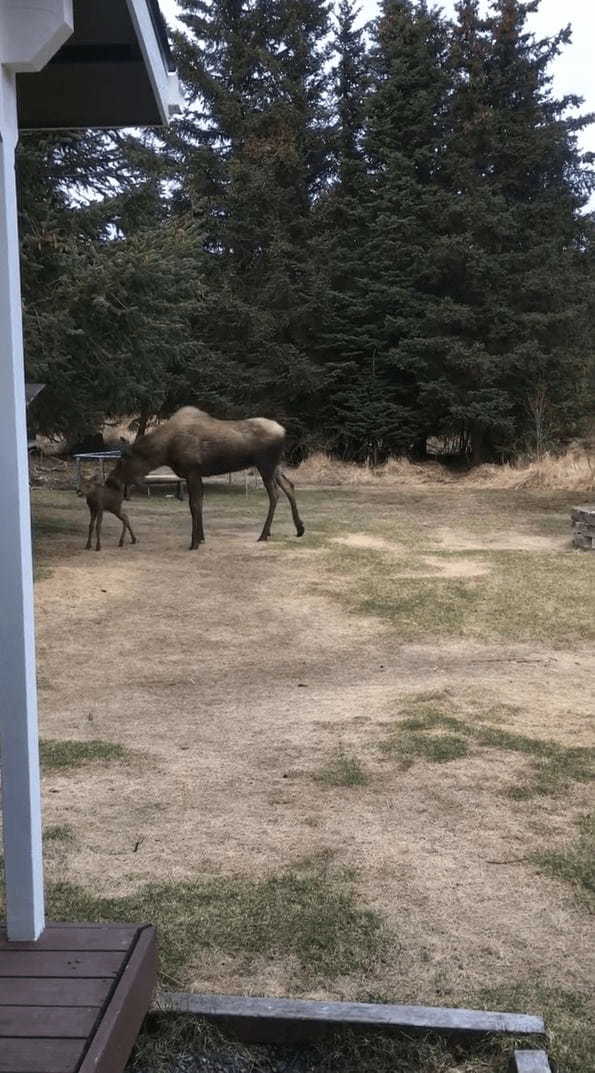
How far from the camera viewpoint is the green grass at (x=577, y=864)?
9.78ft

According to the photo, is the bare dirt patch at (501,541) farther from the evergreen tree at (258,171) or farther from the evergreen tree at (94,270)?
the evergreen tree at (258,171)

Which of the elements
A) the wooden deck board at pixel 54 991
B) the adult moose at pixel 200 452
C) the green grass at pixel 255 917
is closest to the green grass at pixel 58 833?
the green grass at pixel 255 917

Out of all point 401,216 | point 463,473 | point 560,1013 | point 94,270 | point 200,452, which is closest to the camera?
point 560,1013

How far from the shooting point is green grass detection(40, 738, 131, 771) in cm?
419

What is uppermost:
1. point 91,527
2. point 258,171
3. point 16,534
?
point 258,171

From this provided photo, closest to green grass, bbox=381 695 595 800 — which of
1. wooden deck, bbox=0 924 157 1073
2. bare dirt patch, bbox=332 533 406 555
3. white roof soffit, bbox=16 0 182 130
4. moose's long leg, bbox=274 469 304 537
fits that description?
wooden deck, bbox=0 924 157 1073

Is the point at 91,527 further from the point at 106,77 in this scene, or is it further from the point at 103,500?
the point at 106,77

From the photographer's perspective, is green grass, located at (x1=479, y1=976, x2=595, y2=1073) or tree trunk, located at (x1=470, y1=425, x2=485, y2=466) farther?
tree trunk, located at (x1=470, y1=425, x2=485, y2=466)

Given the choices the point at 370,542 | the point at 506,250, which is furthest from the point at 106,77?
the point at 506,250

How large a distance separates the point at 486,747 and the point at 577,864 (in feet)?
4.01

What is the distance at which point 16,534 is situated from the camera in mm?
2023

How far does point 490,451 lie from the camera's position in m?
22.1

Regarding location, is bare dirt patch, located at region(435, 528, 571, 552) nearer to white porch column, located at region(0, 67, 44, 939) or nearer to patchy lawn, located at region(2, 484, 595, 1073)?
patchy lawn, located at region(2, 484, 595, 1073)

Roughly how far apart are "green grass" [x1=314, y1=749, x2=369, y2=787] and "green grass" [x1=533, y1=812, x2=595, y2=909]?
3.05 ft
